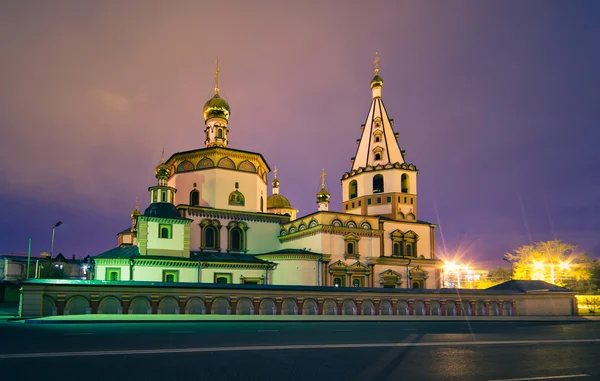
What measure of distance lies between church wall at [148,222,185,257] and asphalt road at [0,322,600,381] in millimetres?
18055

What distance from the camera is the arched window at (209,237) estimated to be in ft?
117

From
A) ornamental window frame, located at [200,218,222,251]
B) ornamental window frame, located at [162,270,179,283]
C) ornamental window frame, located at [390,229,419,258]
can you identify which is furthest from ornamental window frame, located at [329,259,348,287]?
ornamental window frame, located at [162,270,179,283]

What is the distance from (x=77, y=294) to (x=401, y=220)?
25.4 m

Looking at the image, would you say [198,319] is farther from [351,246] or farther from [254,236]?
[351,246]

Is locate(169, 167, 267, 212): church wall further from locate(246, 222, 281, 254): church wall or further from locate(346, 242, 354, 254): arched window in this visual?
locate(346, 242, 354, 254): arched window

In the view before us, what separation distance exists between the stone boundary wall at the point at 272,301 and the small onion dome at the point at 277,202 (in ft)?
74.6

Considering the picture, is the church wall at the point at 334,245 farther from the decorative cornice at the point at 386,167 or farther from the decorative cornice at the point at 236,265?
the decorative cornice at the point at 386,167

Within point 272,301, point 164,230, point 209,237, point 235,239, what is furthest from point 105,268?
point 272,301

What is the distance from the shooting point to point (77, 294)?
21.5m

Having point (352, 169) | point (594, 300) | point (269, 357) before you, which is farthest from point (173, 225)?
point (594, 300)

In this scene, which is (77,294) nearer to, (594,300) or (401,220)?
(401,220)

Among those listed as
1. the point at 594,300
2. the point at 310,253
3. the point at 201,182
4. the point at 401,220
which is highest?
the point at 201,182

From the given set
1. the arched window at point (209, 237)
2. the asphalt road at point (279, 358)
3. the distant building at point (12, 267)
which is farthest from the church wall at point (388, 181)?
the distant building at point (12, 267)

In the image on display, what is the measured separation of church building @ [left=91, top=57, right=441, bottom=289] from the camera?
3234cm
